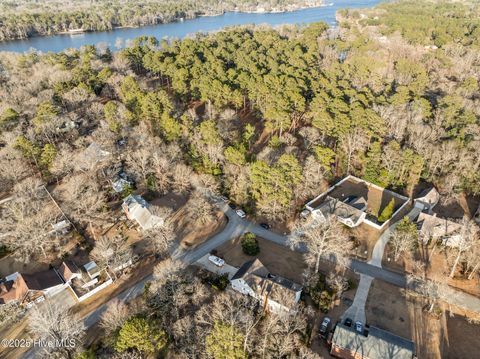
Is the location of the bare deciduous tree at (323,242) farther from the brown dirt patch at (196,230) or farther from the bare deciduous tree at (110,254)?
the bare deciduous tree at (110,254)

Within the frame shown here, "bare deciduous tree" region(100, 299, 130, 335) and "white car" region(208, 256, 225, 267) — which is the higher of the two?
"bare deciduous tree" region(100, 299, 130, 335)

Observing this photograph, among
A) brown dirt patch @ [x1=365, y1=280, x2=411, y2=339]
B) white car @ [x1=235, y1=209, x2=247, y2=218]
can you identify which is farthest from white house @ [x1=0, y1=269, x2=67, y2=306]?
brown dirt patch @ [x1=365, y1=280, x2=411, y2=339]

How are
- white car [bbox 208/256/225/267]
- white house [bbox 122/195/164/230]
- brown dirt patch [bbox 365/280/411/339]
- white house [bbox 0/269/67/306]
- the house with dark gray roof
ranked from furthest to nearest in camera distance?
white house [bbox 122/195/164/230]
white car [bbox 208/256/225/267]
white house [bbox 0/269/67/306]
brown dirt patch [bbox 365/280/411/339]
the house with dark gray roof

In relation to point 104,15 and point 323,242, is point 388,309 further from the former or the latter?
point 104,15

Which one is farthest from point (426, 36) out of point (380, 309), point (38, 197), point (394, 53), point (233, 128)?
point (38, 197)

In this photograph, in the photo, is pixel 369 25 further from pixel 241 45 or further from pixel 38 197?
pixel 38 197

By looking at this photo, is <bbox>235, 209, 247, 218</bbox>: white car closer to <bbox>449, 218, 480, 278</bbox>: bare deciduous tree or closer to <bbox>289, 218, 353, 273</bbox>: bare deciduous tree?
<bbox>289, 218, 353, 273</bbox>: bare deciduous tree
